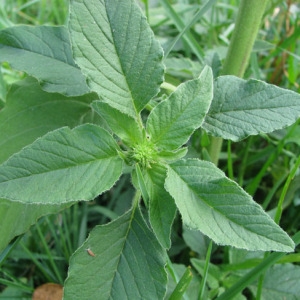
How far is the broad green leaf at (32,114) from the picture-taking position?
1052 millimetres

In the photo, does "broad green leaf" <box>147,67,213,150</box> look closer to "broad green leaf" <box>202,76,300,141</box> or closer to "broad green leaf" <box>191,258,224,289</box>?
"broad green leaf" <box>202,76,300,141</box>

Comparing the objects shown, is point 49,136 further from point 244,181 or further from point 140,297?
point 244,181

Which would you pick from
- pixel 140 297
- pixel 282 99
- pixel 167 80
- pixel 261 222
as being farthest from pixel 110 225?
pixel 167 80

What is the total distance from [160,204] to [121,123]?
0.16 meters

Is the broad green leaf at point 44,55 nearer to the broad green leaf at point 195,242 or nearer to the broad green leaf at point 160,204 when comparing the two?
the broad green leaf at point 160,204

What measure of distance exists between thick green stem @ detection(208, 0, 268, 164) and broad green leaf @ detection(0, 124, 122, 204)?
45 cm

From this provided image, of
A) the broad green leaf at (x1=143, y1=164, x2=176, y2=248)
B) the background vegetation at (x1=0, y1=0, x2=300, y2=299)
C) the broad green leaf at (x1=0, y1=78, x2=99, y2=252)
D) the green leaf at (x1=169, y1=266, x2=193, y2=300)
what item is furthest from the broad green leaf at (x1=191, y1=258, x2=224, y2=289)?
the broad green leaf at (x1=0, y1=78, x2=99, y2=252)

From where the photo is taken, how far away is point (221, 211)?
774mm

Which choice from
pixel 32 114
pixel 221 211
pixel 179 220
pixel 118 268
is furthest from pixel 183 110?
pixel 179 220

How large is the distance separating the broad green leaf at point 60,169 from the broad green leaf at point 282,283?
505 mm

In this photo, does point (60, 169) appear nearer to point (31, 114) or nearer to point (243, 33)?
point (31, 114)

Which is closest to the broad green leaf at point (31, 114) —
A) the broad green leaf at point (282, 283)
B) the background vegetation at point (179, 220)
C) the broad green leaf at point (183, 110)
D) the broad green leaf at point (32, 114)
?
the broad green leaf at point (32, 114)

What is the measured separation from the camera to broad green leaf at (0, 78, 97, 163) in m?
1.05

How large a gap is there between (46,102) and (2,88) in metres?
0.28
